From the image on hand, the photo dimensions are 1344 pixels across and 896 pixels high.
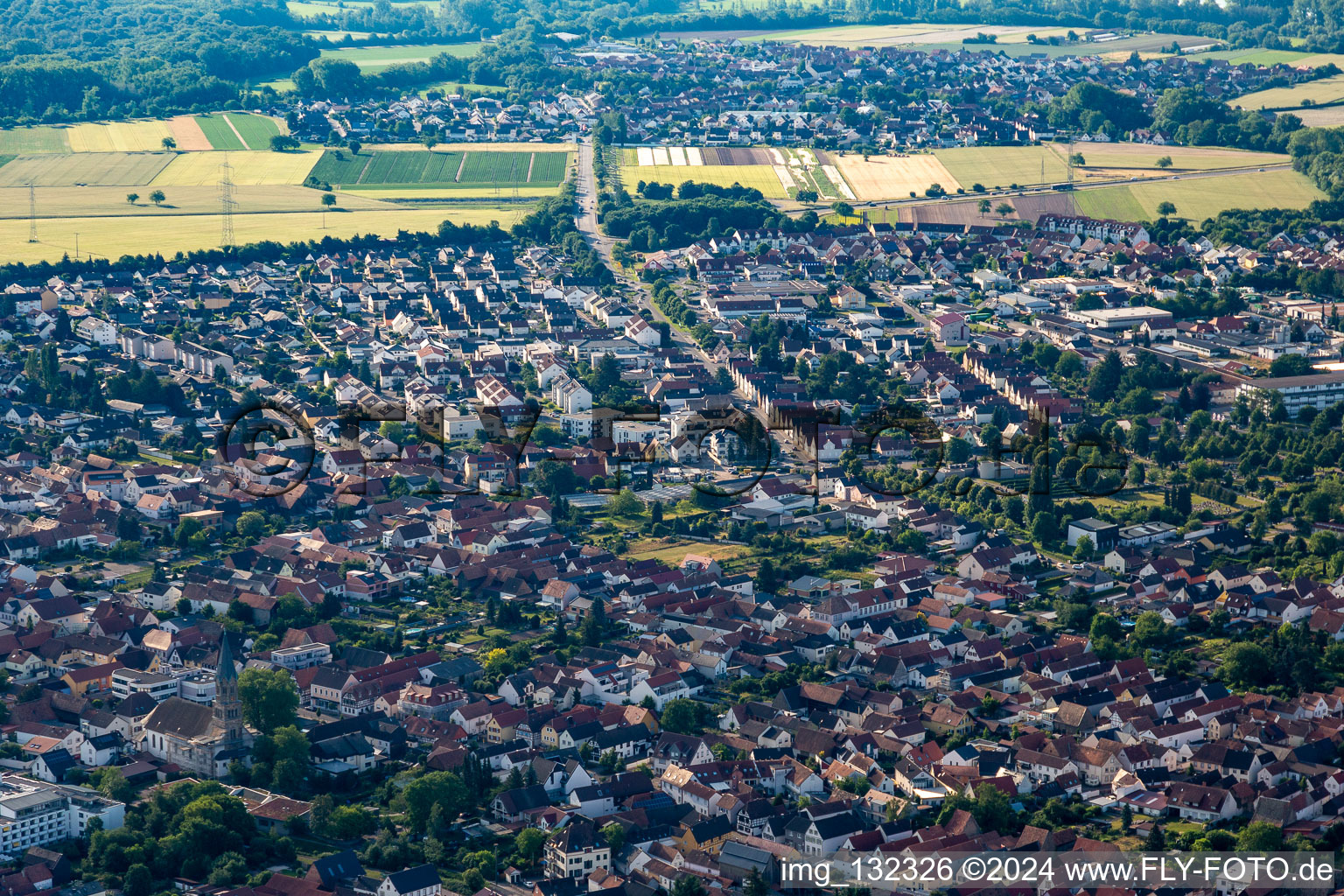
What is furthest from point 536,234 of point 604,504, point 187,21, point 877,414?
point 187,21

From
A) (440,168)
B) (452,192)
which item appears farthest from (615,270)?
(440,168)

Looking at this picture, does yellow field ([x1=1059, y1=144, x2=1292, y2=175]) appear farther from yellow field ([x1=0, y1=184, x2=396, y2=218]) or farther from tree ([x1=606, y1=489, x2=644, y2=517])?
tree ([x1=606, y1=489, x2=644, y2=517])

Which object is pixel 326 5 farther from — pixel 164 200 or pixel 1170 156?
pixel 1170 156

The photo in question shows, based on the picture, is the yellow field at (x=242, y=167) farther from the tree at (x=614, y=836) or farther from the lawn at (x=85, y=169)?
the tree at (x=614, y=836)

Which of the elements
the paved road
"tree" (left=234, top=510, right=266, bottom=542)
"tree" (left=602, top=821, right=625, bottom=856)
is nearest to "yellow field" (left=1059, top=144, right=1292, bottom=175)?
the paved road

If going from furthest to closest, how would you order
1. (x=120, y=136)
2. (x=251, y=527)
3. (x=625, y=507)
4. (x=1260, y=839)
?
(x=120, y=136)
(x=625, y=507)
(x=251, y=527)
(x=1260, y=839)

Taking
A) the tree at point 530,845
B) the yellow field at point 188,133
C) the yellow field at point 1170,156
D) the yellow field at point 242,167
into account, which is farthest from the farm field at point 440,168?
the tree at point 530,845

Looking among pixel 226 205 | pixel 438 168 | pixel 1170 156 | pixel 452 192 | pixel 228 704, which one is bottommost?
pixel 228 704
